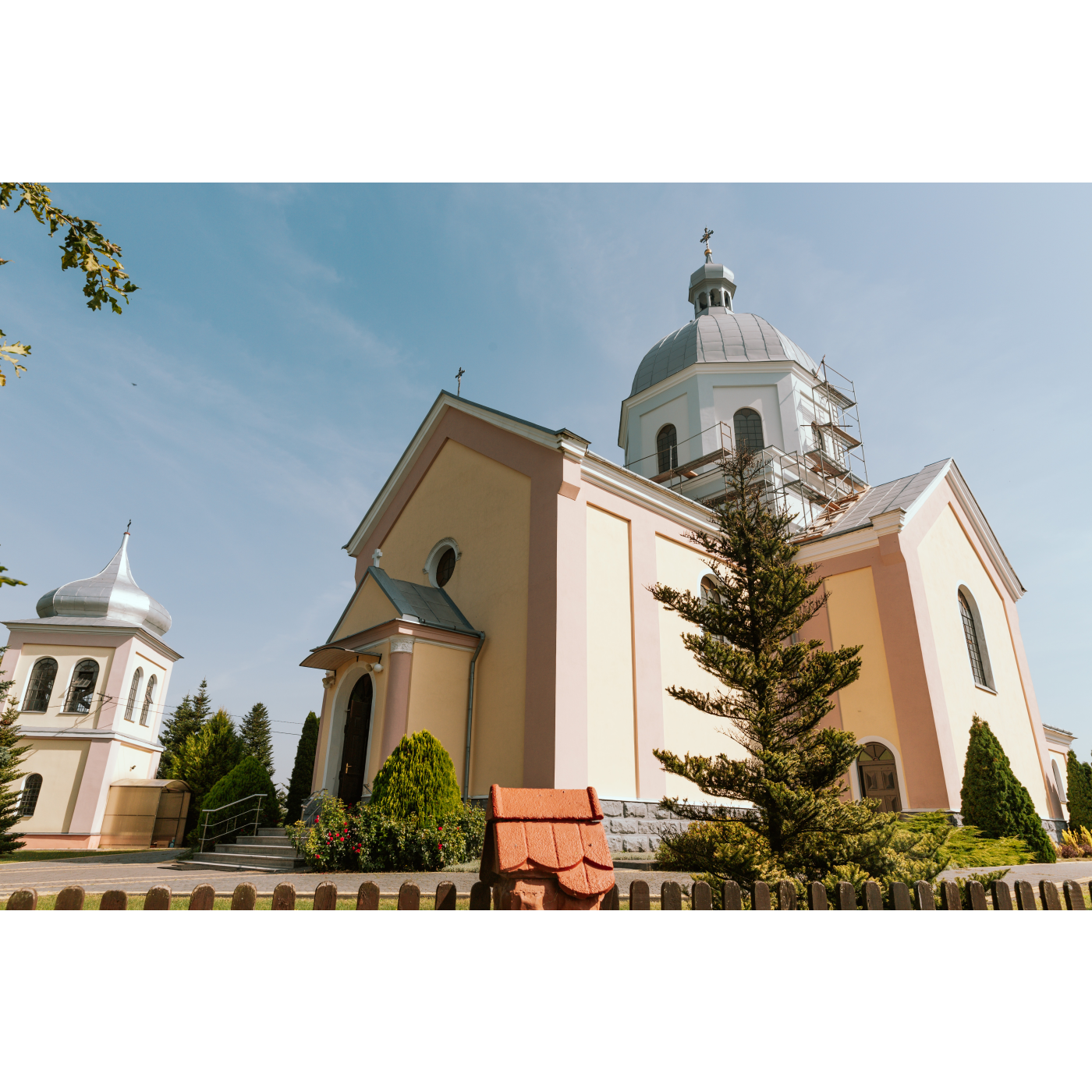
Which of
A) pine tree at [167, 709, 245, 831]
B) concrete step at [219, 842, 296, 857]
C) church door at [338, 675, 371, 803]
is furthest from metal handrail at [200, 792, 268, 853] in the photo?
pine tree at [167, 709, 245, 831]

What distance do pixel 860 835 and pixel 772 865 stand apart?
0.83 metres

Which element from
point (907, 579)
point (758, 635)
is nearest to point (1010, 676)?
point (907, 579)

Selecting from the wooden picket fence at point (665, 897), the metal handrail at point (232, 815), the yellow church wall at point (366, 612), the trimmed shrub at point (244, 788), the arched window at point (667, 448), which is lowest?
the wooden picket fence at point (665, 897)

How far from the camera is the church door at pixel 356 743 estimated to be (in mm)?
12523

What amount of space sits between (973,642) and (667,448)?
362 inches

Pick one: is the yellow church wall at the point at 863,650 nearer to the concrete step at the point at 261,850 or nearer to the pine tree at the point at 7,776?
the concrete step at the point at 261,850

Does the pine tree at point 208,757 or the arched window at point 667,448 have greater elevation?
the arched window at point 667,448

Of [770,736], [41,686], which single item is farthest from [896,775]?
[41,686]

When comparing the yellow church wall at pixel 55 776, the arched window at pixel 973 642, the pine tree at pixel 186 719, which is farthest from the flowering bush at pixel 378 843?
the pine tree at pixel 186 719

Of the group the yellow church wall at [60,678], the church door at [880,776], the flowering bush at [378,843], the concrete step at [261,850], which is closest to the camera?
the flowering bush at [378,843]

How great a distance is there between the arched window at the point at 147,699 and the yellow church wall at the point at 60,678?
1797 millimetres

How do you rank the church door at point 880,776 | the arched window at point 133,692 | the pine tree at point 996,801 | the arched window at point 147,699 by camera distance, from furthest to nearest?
1. the arched window at point 147,699
2. the arched window at point 133,692
3. the church door at point 880,776
4. the pine tree at point 996,801

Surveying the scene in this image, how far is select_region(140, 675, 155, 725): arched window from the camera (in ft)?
80.6

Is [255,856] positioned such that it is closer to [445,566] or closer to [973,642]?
[445,566]
